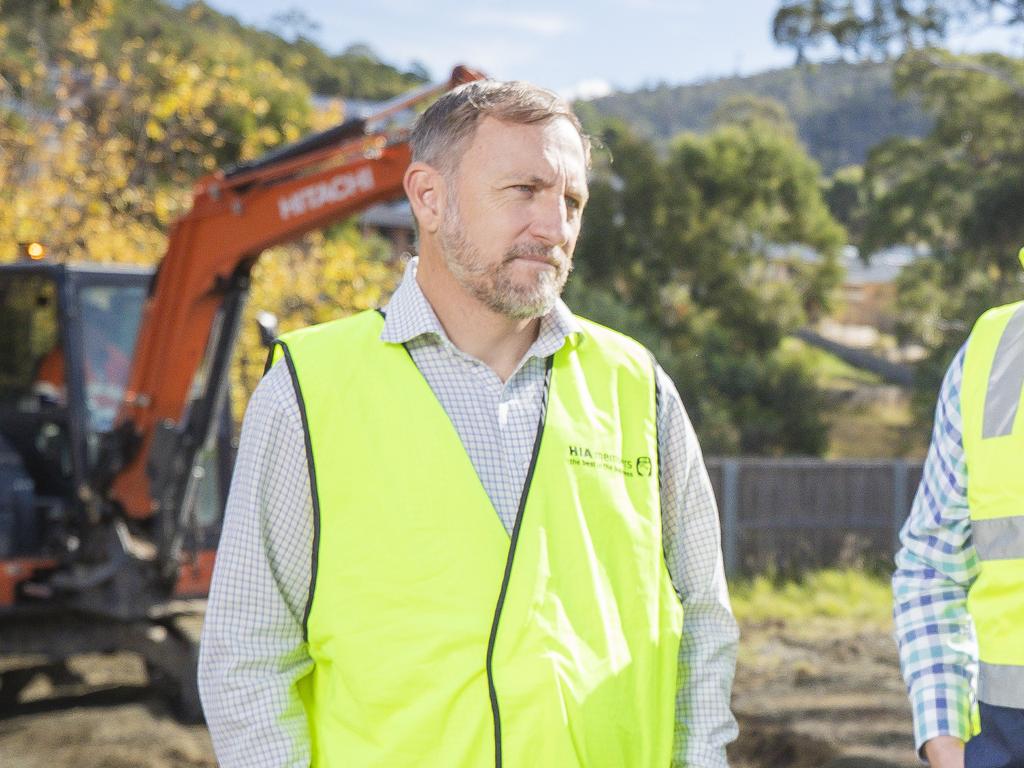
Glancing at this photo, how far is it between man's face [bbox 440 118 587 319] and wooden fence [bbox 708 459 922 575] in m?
14.0

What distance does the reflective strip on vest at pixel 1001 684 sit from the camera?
7.11ft

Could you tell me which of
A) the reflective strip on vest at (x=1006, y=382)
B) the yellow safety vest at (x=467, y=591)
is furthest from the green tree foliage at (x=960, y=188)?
the yellow safety vest at (x=467, y=591)

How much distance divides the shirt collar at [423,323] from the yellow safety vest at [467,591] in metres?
0.04

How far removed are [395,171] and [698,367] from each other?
65.0ft

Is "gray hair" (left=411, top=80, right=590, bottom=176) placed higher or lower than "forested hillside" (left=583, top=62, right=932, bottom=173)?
lower

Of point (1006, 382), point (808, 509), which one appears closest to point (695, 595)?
point (1006, 382)

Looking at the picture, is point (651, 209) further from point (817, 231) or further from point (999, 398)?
point (999, 398)

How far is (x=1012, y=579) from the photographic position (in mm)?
2197

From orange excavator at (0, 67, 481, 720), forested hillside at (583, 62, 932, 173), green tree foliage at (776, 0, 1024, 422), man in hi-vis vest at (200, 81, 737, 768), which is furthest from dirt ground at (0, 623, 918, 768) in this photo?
forested hillside at (583, 62, 932, 173)

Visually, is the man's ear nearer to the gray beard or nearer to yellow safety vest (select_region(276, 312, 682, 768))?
the gray beard

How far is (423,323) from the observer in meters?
2.30

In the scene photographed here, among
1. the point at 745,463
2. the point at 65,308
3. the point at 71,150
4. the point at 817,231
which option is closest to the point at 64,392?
the point at 65,308

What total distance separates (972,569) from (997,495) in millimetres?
238

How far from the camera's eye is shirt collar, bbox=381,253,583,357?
2.30 metres
